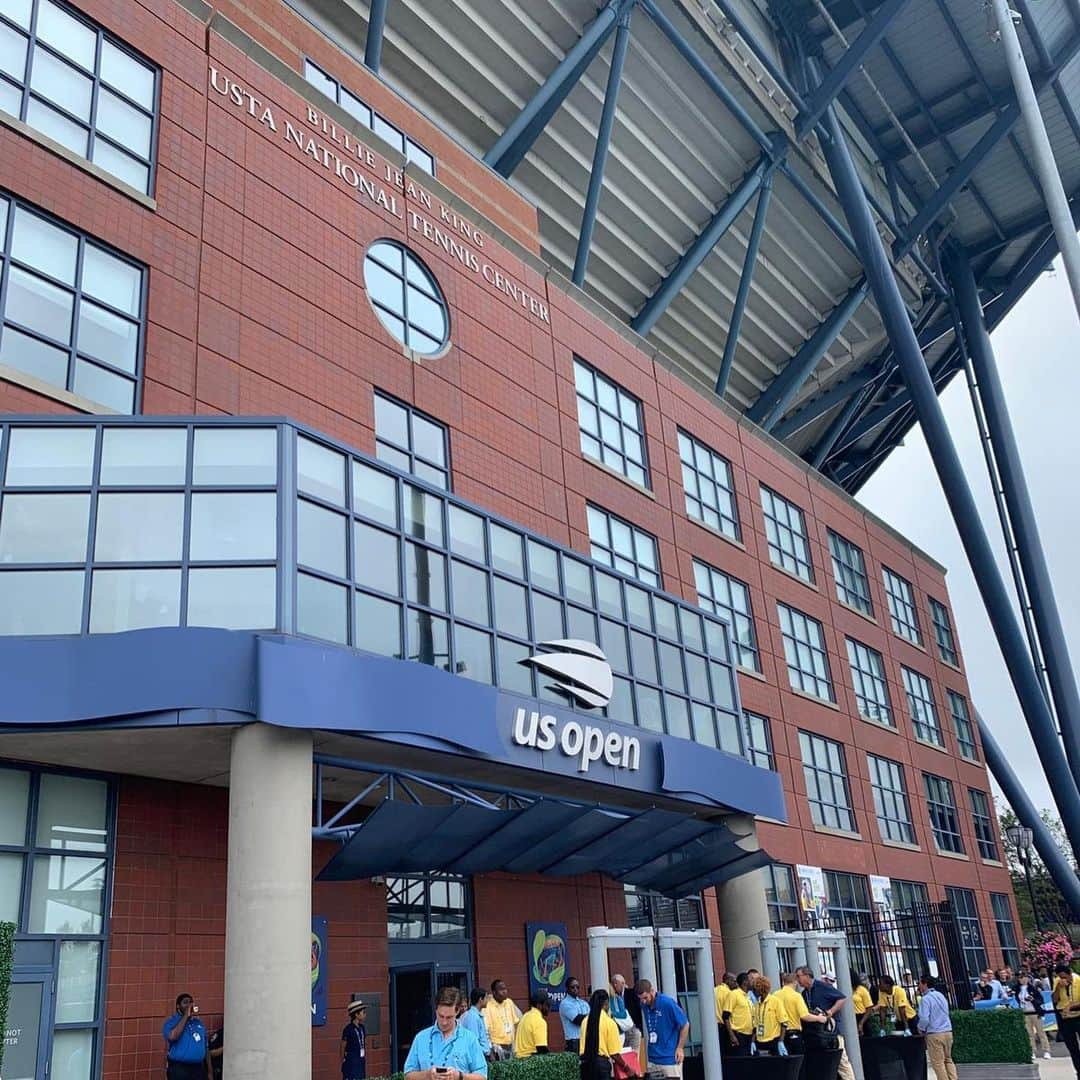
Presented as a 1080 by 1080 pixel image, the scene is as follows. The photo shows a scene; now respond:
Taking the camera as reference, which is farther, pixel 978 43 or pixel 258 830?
pixel 978 43

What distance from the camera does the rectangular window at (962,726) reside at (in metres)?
46.4

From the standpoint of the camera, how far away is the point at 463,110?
33.6 m

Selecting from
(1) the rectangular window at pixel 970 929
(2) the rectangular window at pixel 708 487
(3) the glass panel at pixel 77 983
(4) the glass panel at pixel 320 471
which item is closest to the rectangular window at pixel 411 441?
(4) the glass panel at pixel 320 471

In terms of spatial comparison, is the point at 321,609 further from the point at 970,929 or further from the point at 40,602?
the point at 970,929

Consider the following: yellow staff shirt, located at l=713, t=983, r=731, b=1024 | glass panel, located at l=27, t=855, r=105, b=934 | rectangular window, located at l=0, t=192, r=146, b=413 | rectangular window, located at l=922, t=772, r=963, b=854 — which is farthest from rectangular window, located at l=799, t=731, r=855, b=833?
rectangular window, located at l=0, t=192, r=146, b=413

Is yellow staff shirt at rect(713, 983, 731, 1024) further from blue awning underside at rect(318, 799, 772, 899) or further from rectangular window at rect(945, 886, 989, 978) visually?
rectangular window at rect(945, 886, 989, 978)

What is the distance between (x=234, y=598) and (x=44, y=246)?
663 centimetres

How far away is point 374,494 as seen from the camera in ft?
54.0

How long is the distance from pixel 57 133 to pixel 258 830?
11.2 metres

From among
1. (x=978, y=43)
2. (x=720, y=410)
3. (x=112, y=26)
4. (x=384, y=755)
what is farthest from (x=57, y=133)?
(x=978, y=43)

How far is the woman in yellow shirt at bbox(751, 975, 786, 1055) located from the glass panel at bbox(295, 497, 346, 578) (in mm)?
8155

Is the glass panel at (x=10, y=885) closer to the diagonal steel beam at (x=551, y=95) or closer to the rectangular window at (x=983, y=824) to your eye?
the diagonal steel beam at (x=551, y=95)

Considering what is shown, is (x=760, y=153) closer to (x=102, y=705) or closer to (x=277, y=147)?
(x=277, y=147)

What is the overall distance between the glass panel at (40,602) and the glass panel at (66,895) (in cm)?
294
